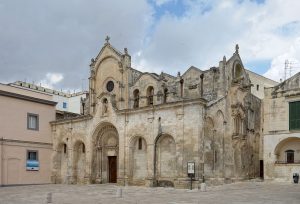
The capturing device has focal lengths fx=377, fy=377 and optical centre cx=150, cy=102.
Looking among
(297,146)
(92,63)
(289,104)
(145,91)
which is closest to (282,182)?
(297,146)

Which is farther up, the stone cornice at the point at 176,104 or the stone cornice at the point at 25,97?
the stone cornice at the point at 25,97

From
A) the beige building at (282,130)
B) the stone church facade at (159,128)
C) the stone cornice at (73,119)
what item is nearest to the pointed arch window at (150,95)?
the stone church facade at (159,128)

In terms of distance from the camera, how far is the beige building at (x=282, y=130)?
32344mm

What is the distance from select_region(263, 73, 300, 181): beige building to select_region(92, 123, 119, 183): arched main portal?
1416 centimetres

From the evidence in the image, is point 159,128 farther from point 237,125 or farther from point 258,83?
point 258,83

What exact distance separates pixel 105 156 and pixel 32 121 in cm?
809

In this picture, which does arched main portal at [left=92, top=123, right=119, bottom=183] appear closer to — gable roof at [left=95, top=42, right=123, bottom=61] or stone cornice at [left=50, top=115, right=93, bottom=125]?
stone cornice at [left=50, top=115, right=93, bottom=125]

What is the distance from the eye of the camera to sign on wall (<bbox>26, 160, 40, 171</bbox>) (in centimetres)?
3610

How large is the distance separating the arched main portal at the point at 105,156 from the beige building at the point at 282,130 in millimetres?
14163

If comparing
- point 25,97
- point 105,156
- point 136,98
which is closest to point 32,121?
point 25,97

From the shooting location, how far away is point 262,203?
57.6 feet

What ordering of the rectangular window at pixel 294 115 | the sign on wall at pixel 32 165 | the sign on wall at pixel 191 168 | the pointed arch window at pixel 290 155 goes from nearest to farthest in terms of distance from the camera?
1. the sign on wall at pixel 191 168
2. the rectangular window at pixel 294 115
3. the pointed arch window at pixel 290 155
4. the sign on wall at pixel 32 165

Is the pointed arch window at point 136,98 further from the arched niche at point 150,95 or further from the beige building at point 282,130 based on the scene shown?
the beige building at point 282,130

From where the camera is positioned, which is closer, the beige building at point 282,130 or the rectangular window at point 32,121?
the beige building at point 282,130
